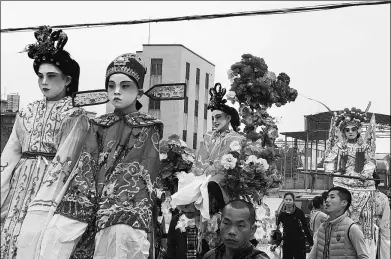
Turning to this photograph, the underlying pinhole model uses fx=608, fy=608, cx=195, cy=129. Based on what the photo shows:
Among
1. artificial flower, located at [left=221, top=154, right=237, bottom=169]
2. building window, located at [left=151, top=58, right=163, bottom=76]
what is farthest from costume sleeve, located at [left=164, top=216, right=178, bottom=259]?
building window, located at [left=151, top=58, right=163, bottom=76]

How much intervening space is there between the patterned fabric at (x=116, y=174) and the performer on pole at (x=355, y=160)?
5036 millimetres

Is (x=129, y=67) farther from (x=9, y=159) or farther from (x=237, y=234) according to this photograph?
(x=237, y=234)

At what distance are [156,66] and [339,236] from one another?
6518mm

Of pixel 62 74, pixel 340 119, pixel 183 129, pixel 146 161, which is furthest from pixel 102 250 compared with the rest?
pixel 183 129

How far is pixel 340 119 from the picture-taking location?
969cm

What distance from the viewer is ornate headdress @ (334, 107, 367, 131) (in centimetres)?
948

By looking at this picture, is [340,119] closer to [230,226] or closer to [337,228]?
[337,228]

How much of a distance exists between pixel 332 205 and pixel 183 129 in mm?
7945

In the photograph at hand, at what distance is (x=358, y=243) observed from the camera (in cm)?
672

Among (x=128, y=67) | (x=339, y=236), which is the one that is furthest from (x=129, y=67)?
(x=339, y=236)

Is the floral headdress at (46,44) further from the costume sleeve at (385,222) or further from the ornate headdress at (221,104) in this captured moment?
the costume sleeve at (385,222)

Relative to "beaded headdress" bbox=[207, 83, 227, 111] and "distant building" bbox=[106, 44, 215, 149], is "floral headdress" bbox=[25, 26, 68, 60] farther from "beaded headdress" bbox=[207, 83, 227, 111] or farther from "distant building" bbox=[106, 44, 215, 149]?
"distant building" bbox=[106, 44, 215, 149]

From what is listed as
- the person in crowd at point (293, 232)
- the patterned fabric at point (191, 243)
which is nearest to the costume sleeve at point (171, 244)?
the patterned fabric at point (191, 243)

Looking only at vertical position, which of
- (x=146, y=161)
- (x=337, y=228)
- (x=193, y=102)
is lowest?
(x=337, y=228)
